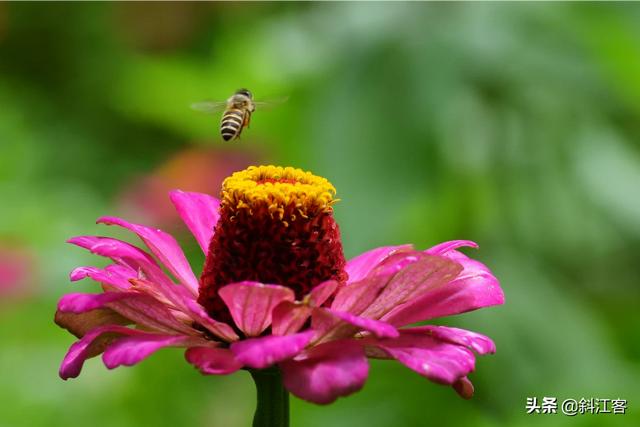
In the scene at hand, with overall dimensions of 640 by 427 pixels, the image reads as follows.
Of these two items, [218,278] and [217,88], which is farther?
[217,88]

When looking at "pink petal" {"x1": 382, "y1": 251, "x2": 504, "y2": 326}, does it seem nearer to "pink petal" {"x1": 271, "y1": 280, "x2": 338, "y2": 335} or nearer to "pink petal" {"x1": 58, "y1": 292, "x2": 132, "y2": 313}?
"pink petal" {"x1": 271, "y1": 280, "x2": 338, "y2": 335}

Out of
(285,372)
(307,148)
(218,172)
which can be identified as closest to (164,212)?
(218,172)

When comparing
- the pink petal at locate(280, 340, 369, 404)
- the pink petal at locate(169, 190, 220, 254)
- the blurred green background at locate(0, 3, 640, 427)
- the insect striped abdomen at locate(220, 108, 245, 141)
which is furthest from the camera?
the blurred green background at locate(0, 3, 640, 427)

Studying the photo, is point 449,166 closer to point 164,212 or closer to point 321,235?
point 321,235

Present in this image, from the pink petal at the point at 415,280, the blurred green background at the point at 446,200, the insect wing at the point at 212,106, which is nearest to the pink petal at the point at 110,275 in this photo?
the pink petal at the point at 415,280

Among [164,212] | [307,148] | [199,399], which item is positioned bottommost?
[199,399]

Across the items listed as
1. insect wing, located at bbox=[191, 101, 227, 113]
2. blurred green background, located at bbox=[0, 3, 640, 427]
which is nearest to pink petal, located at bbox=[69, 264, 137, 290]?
insect wing, located at bbox=[191, 101, 227, 113]
